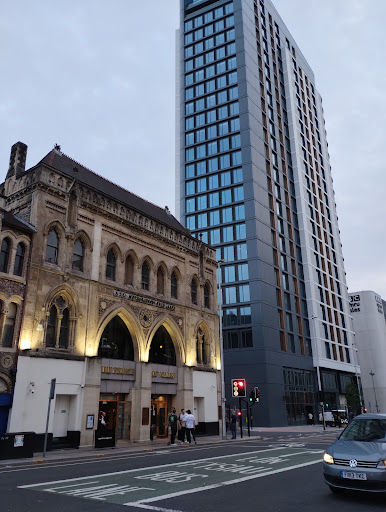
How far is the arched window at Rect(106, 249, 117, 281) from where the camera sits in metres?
27.2

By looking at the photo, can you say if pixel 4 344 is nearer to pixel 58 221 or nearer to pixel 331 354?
pixel 58 221

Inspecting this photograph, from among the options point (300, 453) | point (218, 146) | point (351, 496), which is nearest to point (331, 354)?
point (218, 146)

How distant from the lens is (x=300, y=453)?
18188 mm

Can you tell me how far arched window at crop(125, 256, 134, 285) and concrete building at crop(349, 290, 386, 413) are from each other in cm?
Answer: 7464

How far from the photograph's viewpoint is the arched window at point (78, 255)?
2509cm

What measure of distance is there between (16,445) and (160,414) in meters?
13.3

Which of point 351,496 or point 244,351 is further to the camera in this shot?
point 244,351

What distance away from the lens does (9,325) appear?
20.9m

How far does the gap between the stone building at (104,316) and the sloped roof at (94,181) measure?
177 millimetres

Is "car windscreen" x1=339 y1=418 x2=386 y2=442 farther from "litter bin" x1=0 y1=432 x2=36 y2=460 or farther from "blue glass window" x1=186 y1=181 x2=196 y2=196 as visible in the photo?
"blue glass window" x1=186 y1=181 x2=196 y2=196

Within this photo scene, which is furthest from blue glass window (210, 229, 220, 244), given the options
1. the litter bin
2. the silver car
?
the silver car

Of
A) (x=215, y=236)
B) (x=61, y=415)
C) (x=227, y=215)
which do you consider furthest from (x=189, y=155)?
(x=61, y=415)

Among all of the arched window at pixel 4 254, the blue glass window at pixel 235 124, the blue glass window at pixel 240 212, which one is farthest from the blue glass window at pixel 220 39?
the arched window at pixel 4 254

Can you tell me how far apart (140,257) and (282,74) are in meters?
61.6
